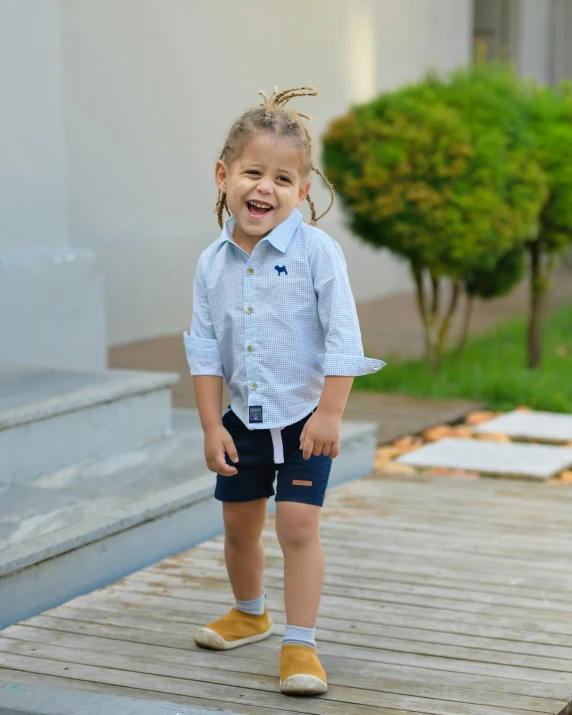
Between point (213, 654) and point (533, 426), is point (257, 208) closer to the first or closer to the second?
point (213, 654)

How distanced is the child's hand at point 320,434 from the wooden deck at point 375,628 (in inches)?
20.2

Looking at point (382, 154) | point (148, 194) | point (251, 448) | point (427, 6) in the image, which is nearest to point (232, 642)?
point (251, 448)

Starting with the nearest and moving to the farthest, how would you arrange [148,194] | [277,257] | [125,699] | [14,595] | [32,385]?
[125,699] < [277,257] < [14,595] < [32,385] < [148,194]

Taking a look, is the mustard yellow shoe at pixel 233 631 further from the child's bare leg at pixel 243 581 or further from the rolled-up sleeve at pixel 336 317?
the rolled-up sleeve at pixel 336 317

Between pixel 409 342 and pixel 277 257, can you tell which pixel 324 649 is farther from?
pixel 409 342

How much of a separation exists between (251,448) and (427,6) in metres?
9.79

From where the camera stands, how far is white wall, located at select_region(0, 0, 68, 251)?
192 inches

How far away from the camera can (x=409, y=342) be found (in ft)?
27.0

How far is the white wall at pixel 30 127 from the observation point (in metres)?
4.89

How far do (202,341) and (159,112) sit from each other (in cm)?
545

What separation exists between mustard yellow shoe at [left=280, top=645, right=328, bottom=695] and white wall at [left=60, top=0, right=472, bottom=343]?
5096 millimetres

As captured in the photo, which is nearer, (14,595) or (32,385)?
(14,595)

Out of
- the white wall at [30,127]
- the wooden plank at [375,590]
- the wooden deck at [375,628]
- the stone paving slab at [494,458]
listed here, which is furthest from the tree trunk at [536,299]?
the wooden plank at [375,590]

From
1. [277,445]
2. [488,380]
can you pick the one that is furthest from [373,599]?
[488,380]
